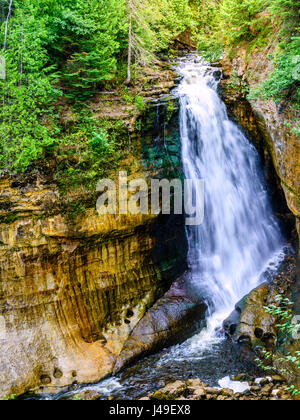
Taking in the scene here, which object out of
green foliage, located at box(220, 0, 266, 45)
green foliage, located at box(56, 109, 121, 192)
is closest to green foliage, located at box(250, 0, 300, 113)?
green foliage, located at box(220, 0, 266, 45)

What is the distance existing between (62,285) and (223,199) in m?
6.18

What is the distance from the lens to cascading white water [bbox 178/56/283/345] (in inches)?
410

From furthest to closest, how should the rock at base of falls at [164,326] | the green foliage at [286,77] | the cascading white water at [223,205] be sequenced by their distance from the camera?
the cascading white water at [223,205]
the rock at base of falls at [164,326]
the green foliage at [286,77]

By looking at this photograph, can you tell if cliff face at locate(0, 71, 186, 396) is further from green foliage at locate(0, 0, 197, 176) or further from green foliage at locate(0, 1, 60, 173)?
green foliage at locate(0, 0, 197, 176)

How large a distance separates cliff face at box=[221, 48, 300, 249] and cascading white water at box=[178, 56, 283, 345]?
445 millimetres

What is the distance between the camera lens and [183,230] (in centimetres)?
1055

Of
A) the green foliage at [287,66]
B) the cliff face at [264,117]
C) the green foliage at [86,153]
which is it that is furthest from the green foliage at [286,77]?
the green foliage at [86,153]

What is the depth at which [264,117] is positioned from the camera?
9.39 metres

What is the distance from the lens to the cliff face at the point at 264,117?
8289mm

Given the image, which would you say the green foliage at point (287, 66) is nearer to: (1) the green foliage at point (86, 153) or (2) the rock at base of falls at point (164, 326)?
(1) the green foliage at point (86, 153)

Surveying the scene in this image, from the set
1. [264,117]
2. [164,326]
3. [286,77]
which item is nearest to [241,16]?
[264,117]

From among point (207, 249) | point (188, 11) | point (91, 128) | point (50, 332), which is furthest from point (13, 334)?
point (188, 11)

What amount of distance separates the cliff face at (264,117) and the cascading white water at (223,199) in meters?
0.45
